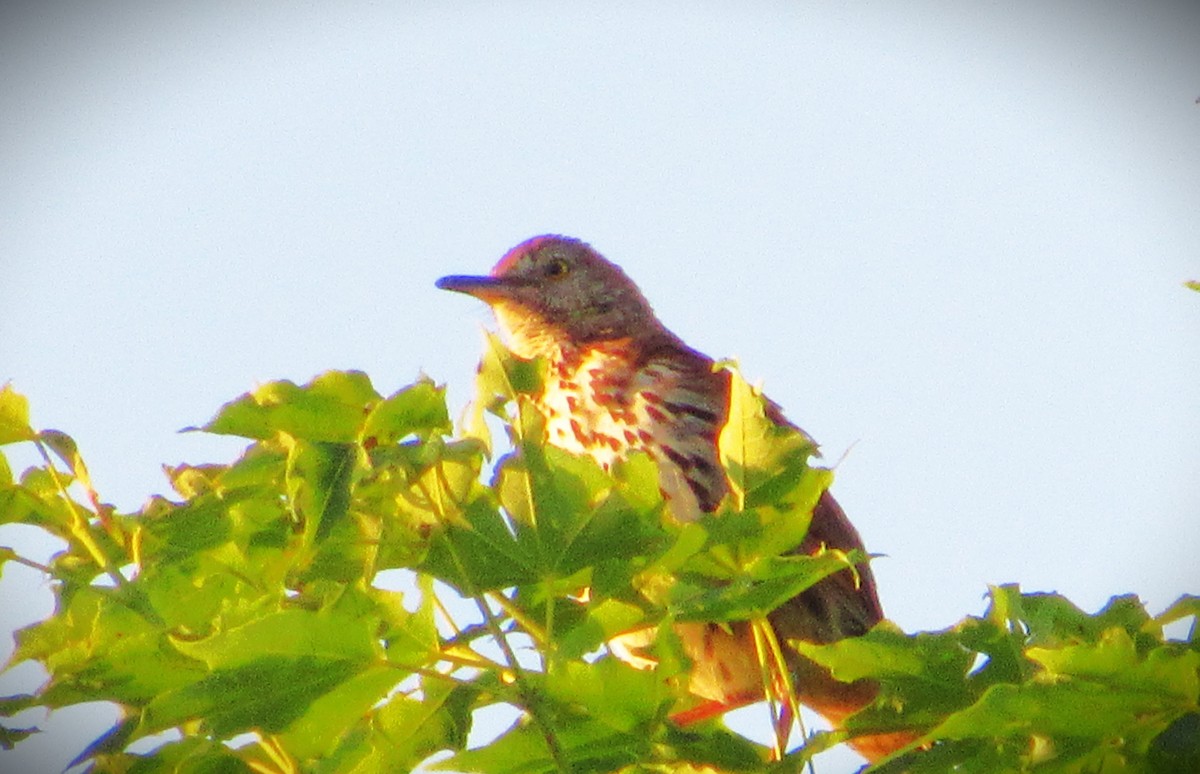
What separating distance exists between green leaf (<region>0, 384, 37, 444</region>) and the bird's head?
3800mm

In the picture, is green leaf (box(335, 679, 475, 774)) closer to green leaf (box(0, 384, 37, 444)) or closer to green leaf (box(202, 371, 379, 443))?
green leaf (box(202, 371, 379, 443))

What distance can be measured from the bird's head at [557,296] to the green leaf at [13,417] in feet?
12.5

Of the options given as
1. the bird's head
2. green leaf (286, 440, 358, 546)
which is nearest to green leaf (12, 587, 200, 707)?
green leaf (286, 440, 358, 546)

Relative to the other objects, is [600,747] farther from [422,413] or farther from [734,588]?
[422,413]

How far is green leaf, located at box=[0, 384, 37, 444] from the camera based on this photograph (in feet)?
8.66

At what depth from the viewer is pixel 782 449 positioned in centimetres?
254

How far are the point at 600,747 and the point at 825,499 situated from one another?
10.5ft

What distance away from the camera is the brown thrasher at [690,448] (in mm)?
4938

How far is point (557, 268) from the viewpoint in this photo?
6988 mm

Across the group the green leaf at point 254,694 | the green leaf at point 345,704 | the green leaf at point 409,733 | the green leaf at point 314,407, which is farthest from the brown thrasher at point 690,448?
the green leaf at point 314,407

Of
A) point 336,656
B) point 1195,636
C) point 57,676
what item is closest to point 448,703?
point 336,656

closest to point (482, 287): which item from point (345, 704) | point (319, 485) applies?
point (345, 704)

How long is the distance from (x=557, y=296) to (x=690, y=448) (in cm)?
176

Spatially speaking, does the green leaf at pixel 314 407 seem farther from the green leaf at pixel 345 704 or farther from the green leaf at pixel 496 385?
the green leaf at pixel 345 704
